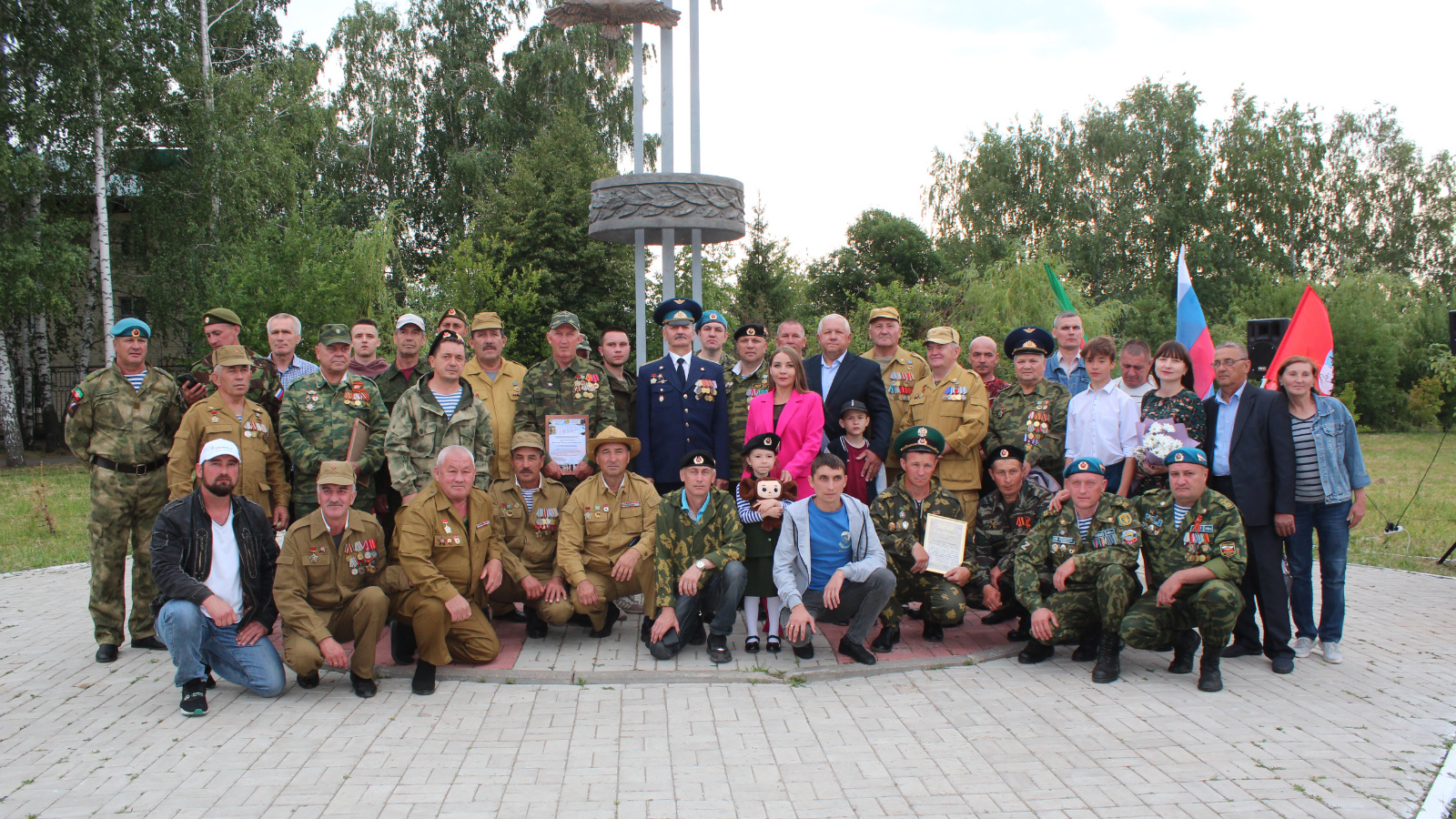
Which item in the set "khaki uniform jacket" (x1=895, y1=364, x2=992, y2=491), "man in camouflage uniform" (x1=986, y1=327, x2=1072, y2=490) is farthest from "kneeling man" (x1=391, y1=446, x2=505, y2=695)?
"man in camouflage uniform" (x1=986, y1=327, x2=1072, y2=490)

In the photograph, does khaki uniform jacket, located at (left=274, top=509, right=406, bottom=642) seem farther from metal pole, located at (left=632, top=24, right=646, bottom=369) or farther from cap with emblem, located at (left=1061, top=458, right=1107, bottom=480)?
metal pole, located at (left=632, top=24, right=646, bottom=369)

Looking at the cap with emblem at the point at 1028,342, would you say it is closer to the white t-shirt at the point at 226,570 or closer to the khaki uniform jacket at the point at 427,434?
the khaki uniform jacket at the point at 427,434

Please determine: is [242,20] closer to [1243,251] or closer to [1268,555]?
[1268,555]

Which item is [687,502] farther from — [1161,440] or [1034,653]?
[1161,440]

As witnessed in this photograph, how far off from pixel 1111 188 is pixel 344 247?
3179 centimetres

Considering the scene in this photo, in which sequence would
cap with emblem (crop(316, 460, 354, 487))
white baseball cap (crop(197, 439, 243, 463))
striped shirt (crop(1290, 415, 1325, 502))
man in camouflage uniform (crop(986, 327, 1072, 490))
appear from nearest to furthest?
white baseball cap (crop(197, 439, 243, 463)) < cap with emblem (crop(316, 460, 354, 487)) < striped shirt (crop(1290, 415, 1325, 502)) < man in camouflage uniform (crop(986, 327, 1072, 490))

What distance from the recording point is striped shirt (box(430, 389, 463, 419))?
6.25m

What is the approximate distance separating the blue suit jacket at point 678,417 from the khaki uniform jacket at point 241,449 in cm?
248

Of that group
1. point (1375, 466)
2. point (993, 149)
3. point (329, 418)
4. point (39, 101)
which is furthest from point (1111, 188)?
point (329, 418)

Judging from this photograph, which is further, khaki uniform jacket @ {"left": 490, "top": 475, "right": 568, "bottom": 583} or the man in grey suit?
khaki uniform jacket @ {"left": 490, "top": 475, "right": 568, "bottom": 583}

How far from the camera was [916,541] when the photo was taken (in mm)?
6090

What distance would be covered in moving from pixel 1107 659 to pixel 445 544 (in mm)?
3963

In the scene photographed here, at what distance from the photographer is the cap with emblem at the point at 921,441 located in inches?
242

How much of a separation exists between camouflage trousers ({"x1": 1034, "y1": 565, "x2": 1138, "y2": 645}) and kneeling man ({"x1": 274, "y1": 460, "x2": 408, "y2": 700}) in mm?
3960
